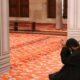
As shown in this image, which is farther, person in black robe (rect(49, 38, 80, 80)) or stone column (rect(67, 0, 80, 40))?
stone column (rect(67, 0, 80, 40))

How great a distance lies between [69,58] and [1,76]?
2330 millimetres

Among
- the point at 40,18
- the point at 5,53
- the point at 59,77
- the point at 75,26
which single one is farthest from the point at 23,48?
the point at 40,18

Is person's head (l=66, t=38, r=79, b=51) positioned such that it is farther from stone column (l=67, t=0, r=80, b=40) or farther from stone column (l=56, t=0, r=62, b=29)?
stone column (l=56, t=0, r=62, b=29)

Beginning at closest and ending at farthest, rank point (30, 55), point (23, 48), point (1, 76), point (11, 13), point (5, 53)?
1. point (1, 76)
2. point (5, 53)
3. point (30, 55)
4. point (23, 48)
5. point (11, 13)

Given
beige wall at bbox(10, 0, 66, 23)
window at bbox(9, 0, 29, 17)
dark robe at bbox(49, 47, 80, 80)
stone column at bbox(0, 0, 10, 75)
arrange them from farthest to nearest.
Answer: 1. window at bbox(9, 0, 29, 17)
2. beige wall at bbox(10, 0, 66, 23)
3. stone column at bbox(0, 0, 10, 75)
4. dark robe at bbox(49, 47, 80, 80)

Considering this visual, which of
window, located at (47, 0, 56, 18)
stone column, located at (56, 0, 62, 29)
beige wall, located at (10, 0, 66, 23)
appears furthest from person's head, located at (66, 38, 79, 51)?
window, located at (47, 0, 56, 18)

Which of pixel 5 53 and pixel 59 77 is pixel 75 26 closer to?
pixel 5 53

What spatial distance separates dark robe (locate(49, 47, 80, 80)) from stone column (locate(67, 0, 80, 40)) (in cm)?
636

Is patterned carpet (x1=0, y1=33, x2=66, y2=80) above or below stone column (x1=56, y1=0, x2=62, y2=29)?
below

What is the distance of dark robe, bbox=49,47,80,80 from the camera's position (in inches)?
187

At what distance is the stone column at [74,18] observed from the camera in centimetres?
1120

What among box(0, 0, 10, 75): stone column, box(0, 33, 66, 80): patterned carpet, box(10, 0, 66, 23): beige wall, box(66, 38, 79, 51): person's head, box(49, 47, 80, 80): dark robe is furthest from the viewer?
box(10, 0, 66, 23): beige wall

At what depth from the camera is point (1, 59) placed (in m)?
6.92

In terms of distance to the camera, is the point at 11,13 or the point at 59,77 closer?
the point at 59,77
